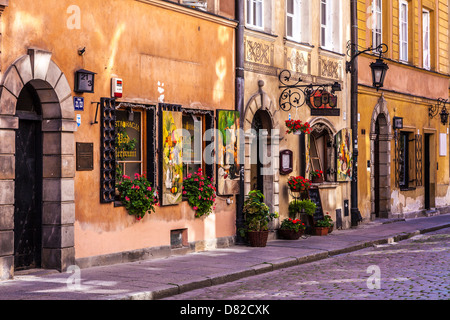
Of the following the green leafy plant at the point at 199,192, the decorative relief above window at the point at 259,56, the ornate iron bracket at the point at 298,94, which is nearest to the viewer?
the green leafy plant at the point at 199,192

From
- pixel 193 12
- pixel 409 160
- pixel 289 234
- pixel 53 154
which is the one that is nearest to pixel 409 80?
pixel 409 160

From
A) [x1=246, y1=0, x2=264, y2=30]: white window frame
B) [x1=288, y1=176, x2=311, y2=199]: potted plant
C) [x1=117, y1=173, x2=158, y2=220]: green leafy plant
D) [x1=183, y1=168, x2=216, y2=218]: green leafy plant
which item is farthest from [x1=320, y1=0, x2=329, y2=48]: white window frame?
[x1=117, y1=173, x2=158, y2=220]: green leafy plant

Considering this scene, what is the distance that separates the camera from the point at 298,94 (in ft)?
58.0

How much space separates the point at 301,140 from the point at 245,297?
8887 mm

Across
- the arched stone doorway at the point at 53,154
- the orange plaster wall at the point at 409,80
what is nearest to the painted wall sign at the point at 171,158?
the arched stone doorway at the point at 53,154

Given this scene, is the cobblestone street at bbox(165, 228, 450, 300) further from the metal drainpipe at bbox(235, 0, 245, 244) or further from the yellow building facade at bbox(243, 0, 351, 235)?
the yellow building facade at bbox(243, 0, 351, 235)

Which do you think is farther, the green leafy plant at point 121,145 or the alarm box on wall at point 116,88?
the green leafy plant at point 121,145

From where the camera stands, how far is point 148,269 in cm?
1159

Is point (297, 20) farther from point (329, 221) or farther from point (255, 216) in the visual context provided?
point (255, 216)

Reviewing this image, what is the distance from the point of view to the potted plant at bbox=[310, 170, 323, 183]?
60.6ft

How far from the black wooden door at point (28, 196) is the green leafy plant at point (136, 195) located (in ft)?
5.16

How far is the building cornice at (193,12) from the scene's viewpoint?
43.4ft

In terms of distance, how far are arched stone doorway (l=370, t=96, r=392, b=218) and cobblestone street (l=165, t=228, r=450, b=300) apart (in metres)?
7.31

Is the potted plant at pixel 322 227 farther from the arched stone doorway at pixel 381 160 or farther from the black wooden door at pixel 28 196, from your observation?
the black wooden door at pixel 28 196
